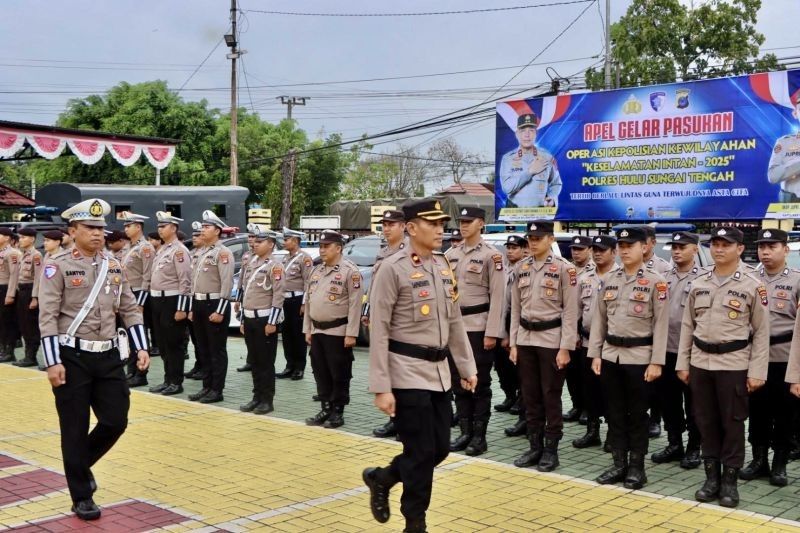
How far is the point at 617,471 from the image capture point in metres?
6.57

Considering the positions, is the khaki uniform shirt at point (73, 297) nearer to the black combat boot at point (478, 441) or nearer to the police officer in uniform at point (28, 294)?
the black combat boot at point (478, 441)

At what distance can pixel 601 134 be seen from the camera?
1562 centimetres

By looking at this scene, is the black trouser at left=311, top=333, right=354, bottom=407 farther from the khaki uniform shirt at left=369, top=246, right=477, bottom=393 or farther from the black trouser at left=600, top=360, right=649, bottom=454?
the khaki uniform shirt at left=369, top=246, right=477, bottom=393

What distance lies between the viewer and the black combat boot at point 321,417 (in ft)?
28.7

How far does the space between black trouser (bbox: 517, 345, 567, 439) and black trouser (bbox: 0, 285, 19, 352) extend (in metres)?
9.52

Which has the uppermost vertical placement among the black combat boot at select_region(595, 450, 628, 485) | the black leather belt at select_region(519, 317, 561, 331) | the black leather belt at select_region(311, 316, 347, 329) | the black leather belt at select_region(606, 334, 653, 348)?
the black leather belt at select_region(519, 317, 561, 331)

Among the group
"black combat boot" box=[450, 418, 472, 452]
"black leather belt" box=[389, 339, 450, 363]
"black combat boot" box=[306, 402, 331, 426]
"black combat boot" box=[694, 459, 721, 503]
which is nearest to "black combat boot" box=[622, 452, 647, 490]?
"black combat boot" box=[694, 459, 721, 503]

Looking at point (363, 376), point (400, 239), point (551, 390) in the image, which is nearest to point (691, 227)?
point (363, 376)

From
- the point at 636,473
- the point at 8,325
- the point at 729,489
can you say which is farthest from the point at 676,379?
the point at 8,325

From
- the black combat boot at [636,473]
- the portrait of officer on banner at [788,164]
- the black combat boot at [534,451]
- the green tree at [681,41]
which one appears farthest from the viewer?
the green tree at [681,41]

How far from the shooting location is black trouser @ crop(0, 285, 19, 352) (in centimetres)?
1357

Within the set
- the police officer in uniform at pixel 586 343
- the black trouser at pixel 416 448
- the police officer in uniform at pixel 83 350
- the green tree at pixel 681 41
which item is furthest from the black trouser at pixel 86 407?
the green tree at pixel 681 41

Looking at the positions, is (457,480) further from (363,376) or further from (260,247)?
(363,376)

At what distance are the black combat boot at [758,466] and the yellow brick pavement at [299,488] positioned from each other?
3.18 ft
